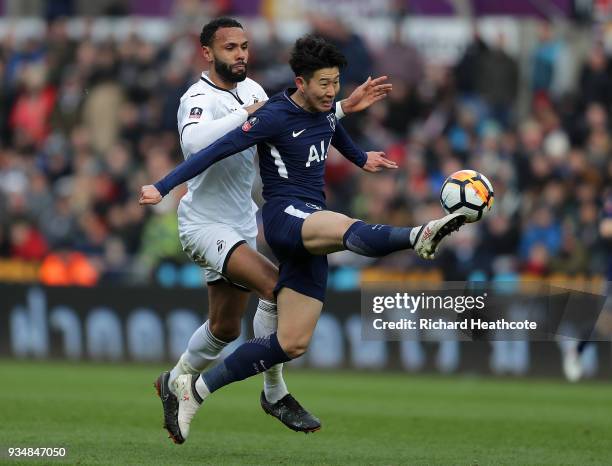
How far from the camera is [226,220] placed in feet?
32.5

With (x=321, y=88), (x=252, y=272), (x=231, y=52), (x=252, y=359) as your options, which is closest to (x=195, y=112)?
(x=231, y=52)

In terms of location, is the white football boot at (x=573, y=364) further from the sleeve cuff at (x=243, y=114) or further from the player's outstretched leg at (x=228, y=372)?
the sleeve cuff at (x=243, y=114)

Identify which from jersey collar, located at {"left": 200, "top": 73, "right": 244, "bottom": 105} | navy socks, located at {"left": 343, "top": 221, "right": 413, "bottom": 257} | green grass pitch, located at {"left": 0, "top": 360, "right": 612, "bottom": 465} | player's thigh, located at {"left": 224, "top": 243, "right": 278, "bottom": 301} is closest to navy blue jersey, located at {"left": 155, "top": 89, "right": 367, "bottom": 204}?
player's thigh, located at {"left": 224, "top": 243, "right": 278, "bottom": 301}

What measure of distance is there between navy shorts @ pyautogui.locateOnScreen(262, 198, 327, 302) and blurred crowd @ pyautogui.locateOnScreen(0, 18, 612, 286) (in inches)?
289

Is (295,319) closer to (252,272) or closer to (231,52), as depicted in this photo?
(252,272)

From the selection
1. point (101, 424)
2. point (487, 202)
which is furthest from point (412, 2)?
point (487, 202)

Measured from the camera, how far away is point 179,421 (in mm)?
9477

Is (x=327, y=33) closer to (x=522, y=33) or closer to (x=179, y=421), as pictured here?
(x=522, y=33)

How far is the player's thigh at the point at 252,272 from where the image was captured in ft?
31.1

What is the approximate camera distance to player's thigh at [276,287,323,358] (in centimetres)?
913

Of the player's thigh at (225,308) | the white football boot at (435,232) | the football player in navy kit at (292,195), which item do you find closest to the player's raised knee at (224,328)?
the player's thigh at (225,308)

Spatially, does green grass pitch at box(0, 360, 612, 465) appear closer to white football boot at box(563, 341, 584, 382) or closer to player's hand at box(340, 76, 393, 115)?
white football boot at box(563, 341, 584, 382)

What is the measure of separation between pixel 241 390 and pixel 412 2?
7.47 meters

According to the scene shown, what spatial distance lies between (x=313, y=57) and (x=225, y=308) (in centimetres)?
203
